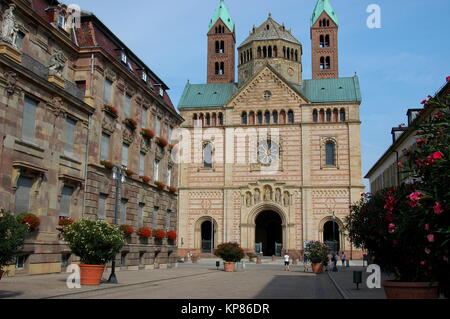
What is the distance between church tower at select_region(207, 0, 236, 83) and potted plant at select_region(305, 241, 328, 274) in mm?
44255

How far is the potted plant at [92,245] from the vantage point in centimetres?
2025

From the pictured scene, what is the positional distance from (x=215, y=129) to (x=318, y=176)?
15.1 metres

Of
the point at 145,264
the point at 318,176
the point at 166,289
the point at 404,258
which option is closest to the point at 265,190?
the point at 318,176

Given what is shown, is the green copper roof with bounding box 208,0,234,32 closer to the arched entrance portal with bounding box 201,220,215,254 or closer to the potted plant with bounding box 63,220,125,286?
the arched entrance portal with bounding box 201,220,215,254

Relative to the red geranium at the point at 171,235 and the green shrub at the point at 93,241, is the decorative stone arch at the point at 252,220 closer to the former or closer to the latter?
the red geranium at the point at 171,235

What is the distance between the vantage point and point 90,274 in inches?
811

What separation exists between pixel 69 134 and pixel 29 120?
3751 mm

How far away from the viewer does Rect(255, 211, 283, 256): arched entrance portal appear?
72.1m

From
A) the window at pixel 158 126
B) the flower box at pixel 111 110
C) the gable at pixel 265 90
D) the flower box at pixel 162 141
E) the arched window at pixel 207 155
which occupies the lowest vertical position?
the flower box at pixel 162 141

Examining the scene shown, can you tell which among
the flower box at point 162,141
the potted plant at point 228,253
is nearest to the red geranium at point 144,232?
the potted plant at point 228,253

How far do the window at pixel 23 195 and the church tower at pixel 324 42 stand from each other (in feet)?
193

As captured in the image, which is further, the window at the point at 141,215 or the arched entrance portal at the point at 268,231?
the arched entrance portal at the point at 268,231

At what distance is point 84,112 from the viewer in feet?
96.8

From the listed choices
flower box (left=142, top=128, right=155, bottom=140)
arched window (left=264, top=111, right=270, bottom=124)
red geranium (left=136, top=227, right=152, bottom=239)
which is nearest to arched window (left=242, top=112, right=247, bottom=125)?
arched window (left=264, top=111, right=270, bottom=124)
